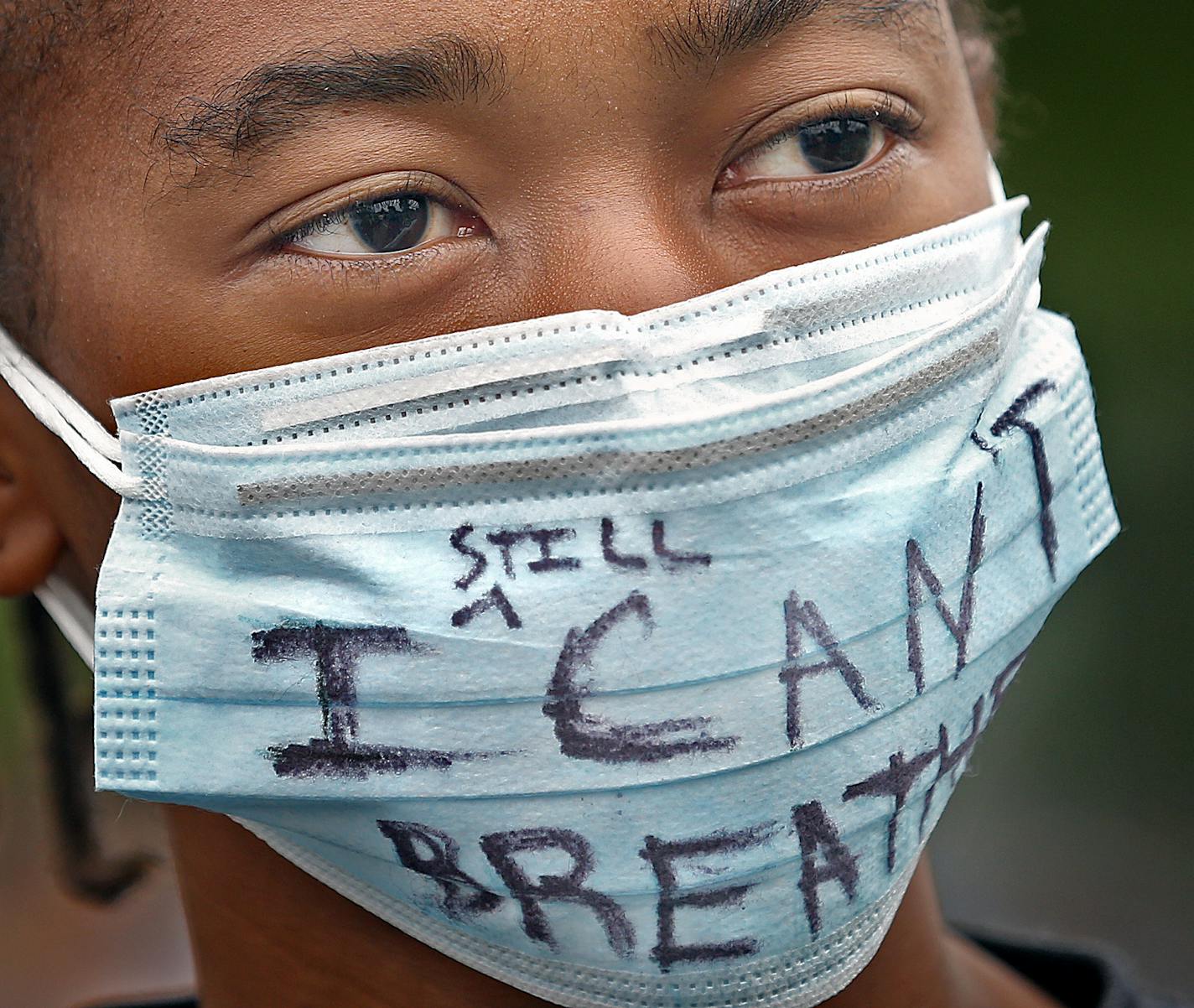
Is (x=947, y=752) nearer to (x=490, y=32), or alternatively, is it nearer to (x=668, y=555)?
(x=668, y=555)

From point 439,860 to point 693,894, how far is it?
0.26m

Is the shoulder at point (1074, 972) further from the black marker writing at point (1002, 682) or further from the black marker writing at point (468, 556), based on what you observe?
the black marker writing at point (468, 556)

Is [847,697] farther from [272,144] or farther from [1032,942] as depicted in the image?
[1032,942]

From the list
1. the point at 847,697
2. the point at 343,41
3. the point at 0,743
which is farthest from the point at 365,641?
the point at 0,743

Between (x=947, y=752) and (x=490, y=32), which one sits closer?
(x=490, y=32)

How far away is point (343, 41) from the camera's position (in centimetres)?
146

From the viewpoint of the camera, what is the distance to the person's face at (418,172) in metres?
1.48

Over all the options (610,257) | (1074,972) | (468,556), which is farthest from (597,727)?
(1074,972)

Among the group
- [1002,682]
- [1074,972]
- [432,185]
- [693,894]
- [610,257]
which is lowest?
[1074,972]

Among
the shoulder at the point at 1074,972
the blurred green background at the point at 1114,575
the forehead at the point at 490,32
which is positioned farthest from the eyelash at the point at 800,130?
the blurred green background at the point at 1114,575

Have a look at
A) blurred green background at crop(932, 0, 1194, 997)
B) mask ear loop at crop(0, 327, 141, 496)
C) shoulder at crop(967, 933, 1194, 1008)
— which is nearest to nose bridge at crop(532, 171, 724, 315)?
mask ear loop at crop(0, 327, 141, 496)

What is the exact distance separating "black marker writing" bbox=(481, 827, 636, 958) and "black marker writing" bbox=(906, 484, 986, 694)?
1.25ft

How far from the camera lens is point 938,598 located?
154cm

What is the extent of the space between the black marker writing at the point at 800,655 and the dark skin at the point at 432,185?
0.34 metres
